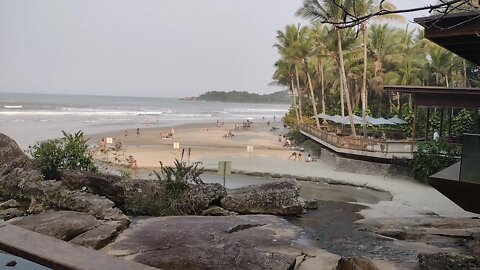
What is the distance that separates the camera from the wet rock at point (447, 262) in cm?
659

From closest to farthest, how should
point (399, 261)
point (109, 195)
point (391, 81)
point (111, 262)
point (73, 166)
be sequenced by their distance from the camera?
point (111, 262), point (399, 261), point (109, 195), point (73, 166), point (391, 81)

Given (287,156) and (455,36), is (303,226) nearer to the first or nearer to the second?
(455,36)

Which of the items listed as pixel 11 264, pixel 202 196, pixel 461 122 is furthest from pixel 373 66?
pixel 11 264

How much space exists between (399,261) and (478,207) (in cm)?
174

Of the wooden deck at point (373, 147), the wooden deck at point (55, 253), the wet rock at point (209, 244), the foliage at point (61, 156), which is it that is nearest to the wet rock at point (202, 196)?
the wet rock at point (209, 244)

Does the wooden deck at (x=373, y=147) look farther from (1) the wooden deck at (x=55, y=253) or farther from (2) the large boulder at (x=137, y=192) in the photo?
(1) the wooden deck at (x=55, y=253)

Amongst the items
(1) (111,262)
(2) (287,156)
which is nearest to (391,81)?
(2) (287,156)

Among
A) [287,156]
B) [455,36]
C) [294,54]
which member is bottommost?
[287,156]

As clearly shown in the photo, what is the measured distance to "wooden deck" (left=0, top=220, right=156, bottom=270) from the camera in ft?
5.90

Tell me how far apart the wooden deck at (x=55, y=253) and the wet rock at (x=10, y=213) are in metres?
8.81

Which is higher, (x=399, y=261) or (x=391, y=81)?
(x=391, y=81)

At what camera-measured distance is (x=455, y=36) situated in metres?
6.80

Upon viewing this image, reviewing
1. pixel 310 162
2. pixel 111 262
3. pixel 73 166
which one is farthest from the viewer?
pixel 310 162

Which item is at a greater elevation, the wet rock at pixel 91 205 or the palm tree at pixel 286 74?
the palm tree at pixel 286 74
